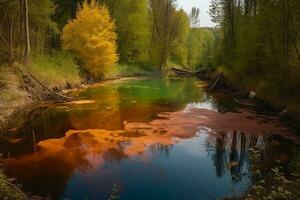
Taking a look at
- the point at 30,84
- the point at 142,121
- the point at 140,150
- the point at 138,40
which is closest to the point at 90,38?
the point at 30,84

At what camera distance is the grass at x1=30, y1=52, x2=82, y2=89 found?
25183mm

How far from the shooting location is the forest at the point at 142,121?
9266mm

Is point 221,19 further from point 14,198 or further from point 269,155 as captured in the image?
point 14,198

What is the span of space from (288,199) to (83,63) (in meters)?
31.4

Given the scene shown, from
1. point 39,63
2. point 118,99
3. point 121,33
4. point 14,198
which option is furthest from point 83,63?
point 14,198

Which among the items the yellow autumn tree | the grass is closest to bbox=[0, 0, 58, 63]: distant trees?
the grass

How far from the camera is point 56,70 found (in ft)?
94.1

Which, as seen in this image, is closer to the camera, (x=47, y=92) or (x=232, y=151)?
(x=232, y=151)

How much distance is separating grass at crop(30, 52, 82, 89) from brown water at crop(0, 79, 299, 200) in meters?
5.57

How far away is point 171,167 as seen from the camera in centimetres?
1088

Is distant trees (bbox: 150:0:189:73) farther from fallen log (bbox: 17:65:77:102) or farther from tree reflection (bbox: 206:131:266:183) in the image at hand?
tree reflection (bbox: 206:131:266:183)

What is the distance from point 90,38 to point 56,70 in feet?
21.8

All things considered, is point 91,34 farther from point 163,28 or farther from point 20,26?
point 163,28

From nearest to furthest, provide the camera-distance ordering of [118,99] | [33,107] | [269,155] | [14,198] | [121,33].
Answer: [14,198] → [269,155] → [33,107] → [118,99] → [121,33]
